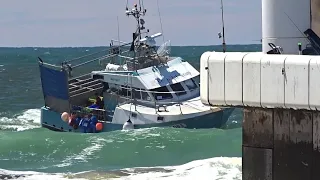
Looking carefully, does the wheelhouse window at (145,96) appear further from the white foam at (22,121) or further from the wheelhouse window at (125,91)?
the white foam at (22,121)

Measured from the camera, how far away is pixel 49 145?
2431 centimetres

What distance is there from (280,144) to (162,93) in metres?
18.3

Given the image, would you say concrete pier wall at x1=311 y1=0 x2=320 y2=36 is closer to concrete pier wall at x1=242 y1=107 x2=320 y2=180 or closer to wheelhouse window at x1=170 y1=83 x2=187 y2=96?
concrete pier wall at x1=242 y1=107 x2=320 y2=180

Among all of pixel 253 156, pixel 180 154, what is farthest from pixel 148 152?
pixel 253 156

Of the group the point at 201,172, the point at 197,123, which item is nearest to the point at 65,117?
A: the point at 197,123

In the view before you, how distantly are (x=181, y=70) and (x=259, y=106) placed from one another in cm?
1983

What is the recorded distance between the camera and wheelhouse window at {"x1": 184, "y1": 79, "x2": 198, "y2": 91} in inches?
1073

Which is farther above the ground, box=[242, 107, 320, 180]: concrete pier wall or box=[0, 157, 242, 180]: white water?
Result: box=[242, 107, 320, 180]: concrete pier wall

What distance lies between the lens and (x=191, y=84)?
27516mm

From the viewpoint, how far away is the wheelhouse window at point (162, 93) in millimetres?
26016

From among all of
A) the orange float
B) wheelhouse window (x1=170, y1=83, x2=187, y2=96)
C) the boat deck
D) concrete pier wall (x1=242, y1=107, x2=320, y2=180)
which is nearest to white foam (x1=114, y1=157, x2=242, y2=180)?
concrete pier wall (x1=242, y1=107, x2=320, y2=180)

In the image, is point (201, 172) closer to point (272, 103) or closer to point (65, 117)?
point (272, 103)

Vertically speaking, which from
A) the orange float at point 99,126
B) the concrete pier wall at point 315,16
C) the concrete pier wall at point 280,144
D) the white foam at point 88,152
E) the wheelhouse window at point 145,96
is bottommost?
the white foam at point 88,152

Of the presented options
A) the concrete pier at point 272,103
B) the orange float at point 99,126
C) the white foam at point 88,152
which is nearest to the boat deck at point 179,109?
the orange float at point 99,126
